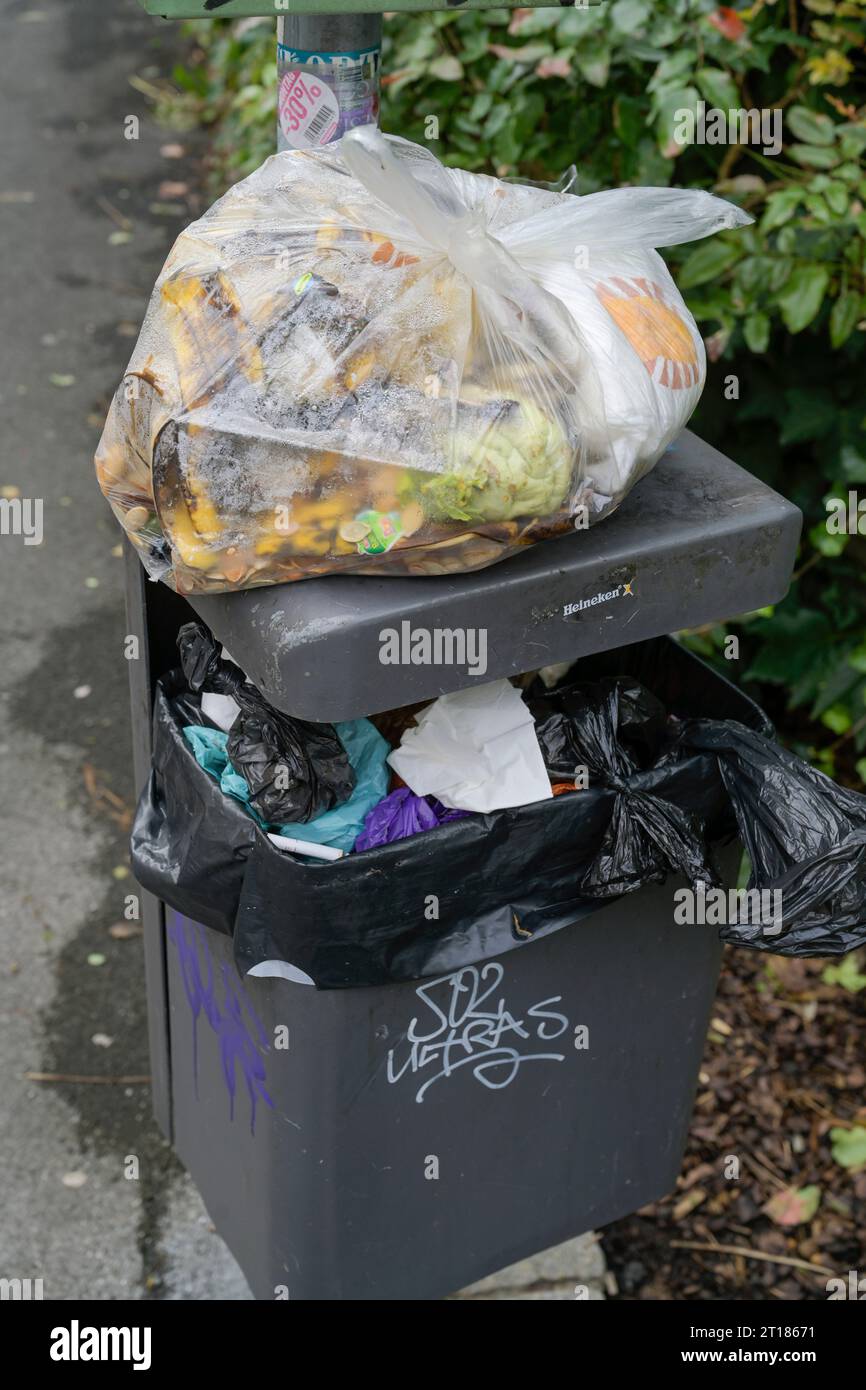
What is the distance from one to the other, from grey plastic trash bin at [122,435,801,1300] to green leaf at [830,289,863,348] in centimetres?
103

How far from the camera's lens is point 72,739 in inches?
148

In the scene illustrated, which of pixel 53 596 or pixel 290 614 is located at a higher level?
pixel 290 614

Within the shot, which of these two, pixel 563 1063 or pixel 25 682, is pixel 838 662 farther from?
pixel 25 682

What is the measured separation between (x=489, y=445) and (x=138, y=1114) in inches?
73.6

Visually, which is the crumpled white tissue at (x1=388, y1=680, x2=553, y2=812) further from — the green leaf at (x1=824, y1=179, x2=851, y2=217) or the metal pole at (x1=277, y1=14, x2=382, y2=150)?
the green leaf at (x1=824, y1=179, x2=851, y2=217)

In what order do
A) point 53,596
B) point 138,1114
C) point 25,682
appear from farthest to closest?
point 53,596
point 25,682
point 138,1114

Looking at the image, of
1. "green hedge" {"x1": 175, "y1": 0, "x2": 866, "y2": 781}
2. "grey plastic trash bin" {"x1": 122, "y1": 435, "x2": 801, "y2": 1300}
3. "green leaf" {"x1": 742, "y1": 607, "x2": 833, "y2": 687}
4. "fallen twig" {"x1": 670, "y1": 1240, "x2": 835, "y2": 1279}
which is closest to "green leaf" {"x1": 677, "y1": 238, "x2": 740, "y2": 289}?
"green hedge" {"x1": 175, "y1": 0, "x2": 866, "y2": 781}

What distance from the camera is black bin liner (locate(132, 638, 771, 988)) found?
1.77 metres

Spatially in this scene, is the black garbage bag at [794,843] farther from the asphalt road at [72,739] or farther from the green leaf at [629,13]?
the green leaf at [629,13]

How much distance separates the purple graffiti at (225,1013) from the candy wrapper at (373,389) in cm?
65

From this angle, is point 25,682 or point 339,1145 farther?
point 25,682

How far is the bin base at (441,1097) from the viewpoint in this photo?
195 centimetres
